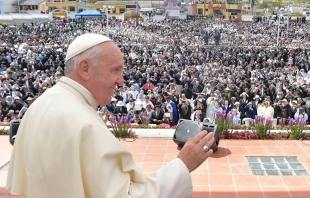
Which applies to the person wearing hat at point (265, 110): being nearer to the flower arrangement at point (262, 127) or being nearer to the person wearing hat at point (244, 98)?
the person wearing hat at point (244, 98)

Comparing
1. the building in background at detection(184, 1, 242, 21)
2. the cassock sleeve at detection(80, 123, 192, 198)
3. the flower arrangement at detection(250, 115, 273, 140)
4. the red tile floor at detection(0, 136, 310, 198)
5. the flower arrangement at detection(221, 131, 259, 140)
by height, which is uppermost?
the building in background at detection(184, 1, 242, 21)

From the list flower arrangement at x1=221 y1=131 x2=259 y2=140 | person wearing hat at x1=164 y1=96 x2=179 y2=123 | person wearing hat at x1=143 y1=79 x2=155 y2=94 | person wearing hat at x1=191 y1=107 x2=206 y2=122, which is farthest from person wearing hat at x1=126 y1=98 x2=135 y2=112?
flower arrangement at x1=221 y1=131 x2=259 y2=140

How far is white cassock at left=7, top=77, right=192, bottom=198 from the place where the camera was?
1.19m

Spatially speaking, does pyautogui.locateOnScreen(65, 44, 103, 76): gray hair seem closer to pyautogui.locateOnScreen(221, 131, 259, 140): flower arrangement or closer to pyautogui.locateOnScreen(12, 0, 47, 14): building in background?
pyautogui.locateOnScreen(221, 131, 259, 140): flower arrangement

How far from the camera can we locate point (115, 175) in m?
1.22

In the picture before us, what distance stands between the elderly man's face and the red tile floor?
3321 millimetres

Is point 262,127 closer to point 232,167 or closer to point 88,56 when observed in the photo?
point 232,167

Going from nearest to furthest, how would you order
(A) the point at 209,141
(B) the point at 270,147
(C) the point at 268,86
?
1. (A) the point at 209,141
2. (B) the point at 270,147
3. (C) the point at 268,86

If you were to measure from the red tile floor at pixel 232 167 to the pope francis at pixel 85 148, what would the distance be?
3.28m

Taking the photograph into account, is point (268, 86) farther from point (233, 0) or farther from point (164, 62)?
point (233, 0)

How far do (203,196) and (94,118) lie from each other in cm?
342

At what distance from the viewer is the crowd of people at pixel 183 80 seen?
31.0ft

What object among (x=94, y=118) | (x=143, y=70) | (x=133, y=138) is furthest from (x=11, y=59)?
(x=94, y=118)

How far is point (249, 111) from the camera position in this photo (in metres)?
9.48
